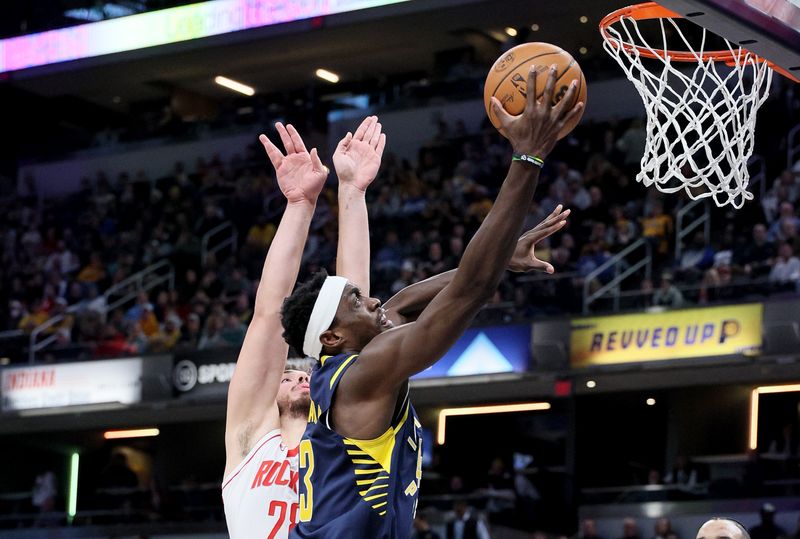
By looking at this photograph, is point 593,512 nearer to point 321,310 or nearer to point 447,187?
point 447,187

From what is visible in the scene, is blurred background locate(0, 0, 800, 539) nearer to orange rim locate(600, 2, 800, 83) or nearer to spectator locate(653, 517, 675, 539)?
spectator locate(653, 517, 675, 539)

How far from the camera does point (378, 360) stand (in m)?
3.49

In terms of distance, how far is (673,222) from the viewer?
52.9ft

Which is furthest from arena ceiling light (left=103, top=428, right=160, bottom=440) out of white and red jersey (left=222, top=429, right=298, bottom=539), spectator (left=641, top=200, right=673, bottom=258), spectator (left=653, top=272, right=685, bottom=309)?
white and red jersey (left=222, top=429, right=298, bottom=539)

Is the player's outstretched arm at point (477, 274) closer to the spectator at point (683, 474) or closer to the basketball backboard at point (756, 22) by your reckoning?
the basketball backboard at point (756, 22)

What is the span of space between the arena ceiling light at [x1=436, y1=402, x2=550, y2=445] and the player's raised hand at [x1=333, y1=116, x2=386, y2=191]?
13.8 m

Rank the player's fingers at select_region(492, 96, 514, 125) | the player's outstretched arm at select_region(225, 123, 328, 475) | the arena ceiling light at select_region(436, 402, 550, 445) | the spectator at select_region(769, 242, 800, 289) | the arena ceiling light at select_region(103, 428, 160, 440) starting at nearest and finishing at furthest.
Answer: the player's fingers at select_region(492, 96, 514, 125) → the player's outstretched arm at select_region(225, 123, 328, 475) → the spectator at select_region(769, 242, 800, 289) → the arena ceiling light at select_region(436, 402, 550, 445) → the arena ceiling light at select_region(103, 428, 160, 440)

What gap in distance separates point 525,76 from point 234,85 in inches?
836

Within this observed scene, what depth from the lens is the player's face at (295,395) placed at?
15.4ft

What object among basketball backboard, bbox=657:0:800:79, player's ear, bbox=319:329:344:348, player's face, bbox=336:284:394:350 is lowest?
player's ear, bbox=319:329:344:348

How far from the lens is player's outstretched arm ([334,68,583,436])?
132 inches

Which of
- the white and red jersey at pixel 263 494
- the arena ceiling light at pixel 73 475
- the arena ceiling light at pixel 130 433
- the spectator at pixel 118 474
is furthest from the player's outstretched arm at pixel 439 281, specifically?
the arena ceiling light at pixel 73 475

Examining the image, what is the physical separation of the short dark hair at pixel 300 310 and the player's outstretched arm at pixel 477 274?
0.26m

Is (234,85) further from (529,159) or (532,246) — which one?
(529,159)
